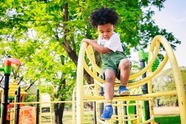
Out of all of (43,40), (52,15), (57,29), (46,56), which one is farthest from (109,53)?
(46,56)

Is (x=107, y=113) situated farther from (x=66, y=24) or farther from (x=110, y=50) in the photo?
(x=66, y=24)

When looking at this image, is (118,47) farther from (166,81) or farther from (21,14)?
(166,81)

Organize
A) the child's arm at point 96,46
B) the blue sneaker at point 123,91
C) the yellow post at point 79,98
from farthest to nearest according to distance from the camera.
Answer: the child's arm at point 96,46 → the blue sneaker at point 123,91 → the yellow post at point 79,98

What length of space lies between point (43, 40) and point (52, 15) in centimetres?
431

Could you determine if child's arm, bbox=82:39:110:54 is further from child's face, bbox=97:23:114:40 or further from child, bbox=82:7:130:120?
child's face, bbox=97:23:114:40

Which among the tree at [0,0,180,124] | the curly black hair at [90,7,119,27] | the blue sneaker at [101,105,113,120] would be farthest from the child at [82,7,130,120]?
the tree at [0,0,180,124]

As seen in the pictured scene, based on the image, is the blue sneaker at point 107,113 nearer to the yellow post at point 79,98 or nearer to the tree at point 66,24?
the yellow post at point 79,98

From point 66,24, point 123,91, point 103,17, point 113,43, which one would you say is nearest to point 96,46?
point 113,43

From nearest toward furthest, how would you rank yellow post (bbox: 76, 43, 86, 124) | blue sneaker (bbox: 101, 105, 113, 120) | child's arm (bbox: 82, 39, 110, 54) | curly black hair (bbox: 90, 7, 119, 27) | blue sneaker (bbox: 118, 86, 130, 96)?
yellow post (bbox: 76, 43, 86, 124)
blue sneaker (bbox: 101, 105, 113, 120)
blue sneaker (bbox: 118, 86, 130, 96)
child's arm (bbox: 82, 39, 110, 54)
curly black hair (bbox: 90, 7, 119, 27)

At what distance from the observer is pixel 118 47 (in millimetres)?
2406

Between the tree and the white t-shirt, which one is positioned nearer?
the white t-shirt

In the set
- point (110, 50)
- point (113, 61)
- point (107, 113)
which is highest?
point (110, 50)

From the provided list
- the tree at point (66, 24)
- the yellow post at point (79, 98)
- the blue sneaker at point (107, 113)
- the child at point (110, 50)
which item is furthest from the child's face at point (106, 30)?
the tree at point (66, 24)

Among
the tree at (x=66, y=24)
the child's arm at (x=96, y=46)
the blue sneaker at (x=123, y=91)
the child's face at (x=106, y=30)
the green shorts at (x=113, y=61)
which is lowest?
the blue sneaker at (x=123, y=91)
